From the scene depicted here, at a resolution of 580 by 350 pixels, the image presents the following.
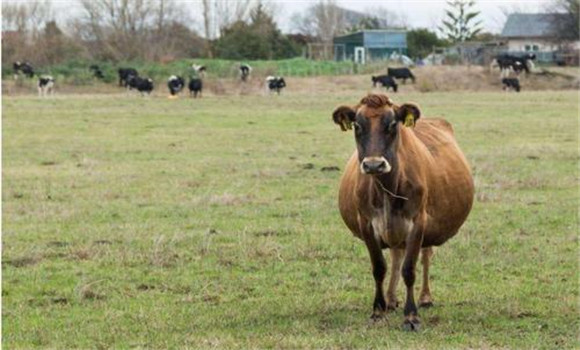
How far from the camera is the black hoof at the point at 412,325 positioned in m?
7.58

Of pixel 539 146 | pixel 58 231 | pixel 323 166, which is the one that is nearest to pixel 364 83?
pixel 539 146

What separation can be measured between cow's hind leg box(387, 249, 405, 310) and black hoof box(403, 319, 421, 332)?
2.11ft

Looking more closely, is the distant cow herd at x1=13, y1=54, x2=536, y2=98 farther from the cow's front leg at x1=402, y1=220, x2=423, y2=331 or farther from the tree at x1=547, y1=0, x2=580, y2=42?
the cow's front leg at x1=402, y1=220, x2=423, y2=331

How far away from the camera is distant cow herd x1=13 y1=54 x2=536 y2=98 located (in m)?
55.8

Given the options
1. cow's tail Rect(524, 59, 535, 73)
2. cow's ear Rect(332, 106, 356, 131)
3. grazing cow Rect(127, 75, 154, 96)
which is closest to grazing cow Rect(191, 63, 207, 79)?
grazing cow Rect(127, 75, 154, 96)

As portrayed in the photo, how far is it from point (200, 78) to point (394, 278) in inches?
2100

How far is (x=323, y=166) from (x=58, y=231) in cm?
799

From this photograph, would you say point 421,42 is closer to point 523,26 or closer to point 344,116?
point 523,26

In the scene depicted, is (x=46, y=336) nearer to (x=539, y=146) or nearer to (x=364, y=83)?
(x=539, y=146)

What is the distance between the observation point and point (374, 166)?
7094mm

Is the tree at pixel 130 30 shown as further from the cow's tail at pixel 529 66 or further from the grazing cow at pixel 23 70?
the cow's tail at pixel 529 66

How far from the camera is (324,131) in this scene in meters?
29.1

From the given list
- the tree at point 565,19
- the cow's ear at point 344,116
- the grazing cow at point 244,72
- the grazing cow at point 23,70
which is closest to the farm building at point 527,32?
the tree at point 565,19

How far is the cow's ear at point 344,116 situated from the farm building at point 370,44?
277 feet
